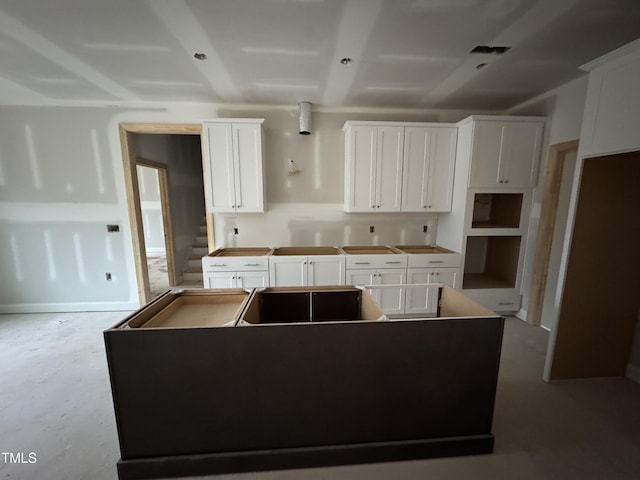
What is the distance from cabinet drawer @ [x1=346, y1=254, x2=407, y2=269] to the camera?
9.58 feet

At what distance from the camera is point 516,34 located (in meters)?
1.72

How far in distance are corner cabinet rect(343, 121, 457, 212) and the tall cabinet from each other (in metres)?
0.18

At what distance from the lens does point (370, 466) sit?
141 cm

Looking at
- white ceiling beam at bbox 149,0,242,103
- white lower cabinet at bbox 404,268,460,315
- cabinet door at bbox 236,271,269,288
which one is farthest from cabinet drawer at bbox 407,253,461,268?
white ceiling beam at bbox 149,0,242,103

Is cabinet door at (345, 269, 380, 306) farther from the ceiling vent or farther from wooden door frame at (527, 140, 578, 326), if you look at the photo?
the ceiling vent

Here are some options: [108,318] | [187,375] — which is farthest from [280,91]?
[108,318]

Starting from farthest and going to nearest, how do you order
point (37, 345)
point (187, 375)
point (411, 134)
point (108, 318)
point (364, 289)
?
point (108, 318) → point (411, 134) → point (37, 345) → point (364, 289) → point (187, 375)

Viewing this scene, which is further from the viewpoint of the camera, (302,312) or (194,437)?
(302,312)

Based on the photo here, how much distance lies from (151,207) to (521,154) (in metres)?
7.59

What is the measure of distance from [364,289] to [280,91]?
2.26 m

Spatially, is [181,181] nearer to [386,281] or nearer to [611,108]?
[386,281]

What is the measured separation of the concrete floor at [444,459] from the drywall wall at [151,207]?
4.50 m

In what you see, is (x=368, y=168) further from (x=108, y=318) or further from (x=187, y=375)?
(x=108, y=318)

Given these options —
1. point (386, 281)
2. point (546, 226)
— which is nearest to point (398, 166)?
point (386, 281)
